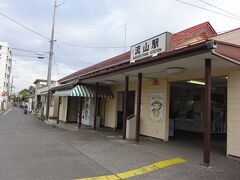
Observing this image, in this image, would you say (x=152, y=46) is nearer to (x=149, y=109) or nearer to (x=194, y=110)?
(x=149, y=109)

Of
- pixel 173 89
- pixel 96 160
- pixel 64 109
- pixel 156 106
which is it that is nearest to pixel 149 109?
pixel 156 106

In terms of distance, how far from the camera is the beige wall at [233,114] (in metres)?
7.67

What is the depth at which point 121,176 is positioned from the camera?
5922mm

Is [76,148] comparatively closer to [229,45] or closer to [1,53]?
[229,45]

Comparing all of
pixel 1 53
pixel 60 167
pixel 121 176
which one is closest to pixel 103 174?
pixel 121 176

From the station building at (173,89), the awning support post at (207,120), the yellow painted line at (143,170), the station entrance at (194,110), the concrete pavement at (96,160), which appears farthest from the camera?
the station entrance at (194,110)

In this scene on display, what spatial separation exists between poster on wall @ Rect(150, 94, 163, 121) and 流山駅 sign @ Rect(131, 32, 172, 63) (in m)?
2.40

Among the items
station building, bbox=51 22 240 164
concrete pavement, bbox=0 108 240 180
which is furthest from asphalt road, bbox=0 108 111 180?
station building, bbox=51 22 240 164

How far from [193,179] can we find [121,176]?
66.3 inches

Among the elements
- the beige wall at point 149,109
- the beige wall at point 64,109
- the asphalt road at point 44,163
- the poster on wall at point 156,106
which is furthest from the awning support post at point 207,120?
the beige wall at point 64,109

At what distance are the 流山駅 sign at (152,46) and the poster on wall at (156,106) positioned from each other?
2.40 metres

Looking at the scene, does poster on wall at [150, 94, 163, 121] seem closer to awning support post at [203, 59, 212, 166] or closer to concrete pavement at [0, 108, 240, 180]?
concrete pavement at [0, 108, 240, 180]

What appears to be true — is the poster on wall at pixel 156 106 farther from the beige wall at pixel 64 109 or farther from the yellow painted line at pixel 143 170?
the beige wall at pixel 64 109

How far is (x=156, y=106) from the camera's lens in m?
11.6
